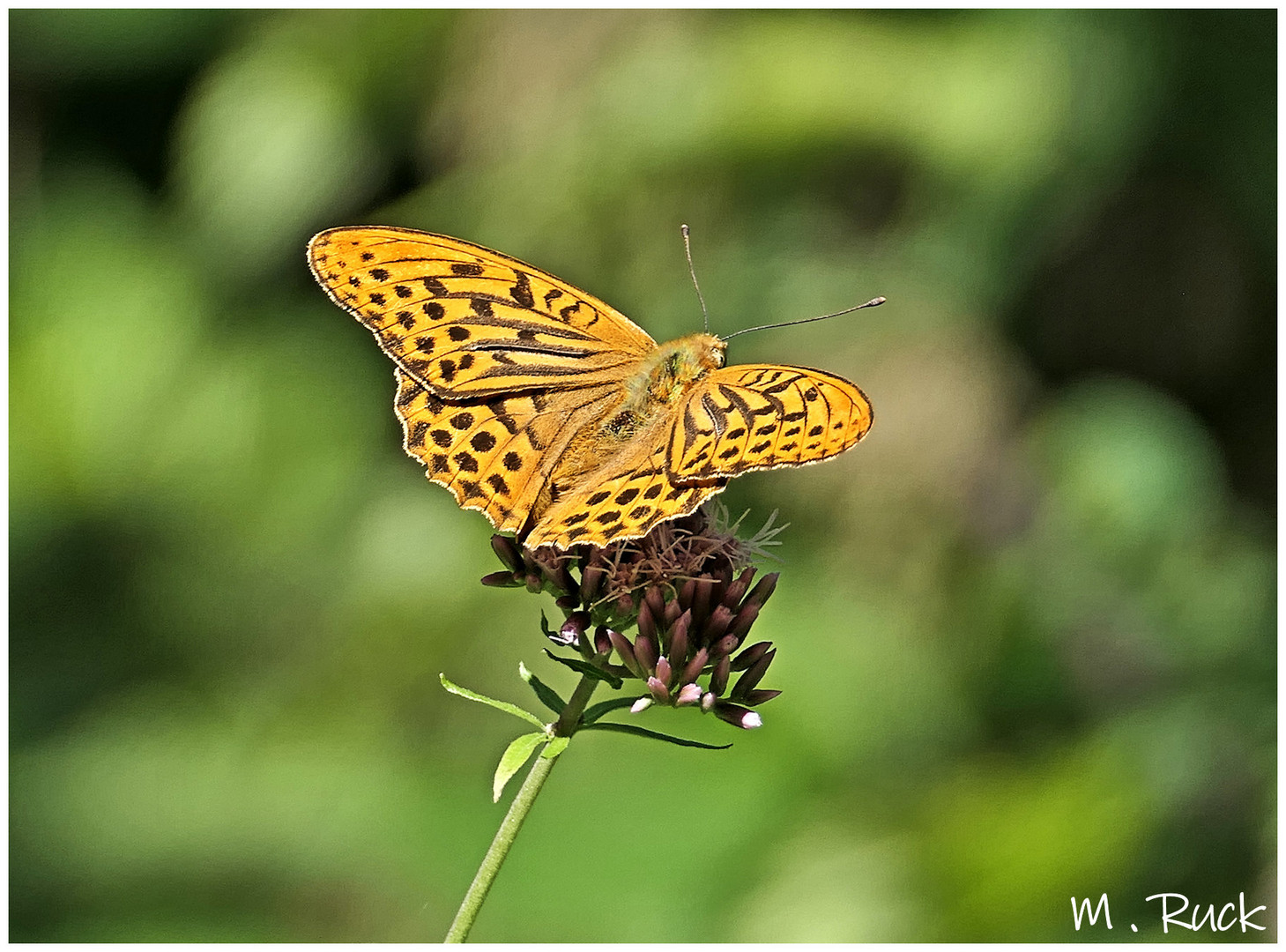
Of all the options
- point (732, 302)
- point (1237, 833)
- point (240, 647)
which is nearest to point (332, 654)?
point (240, 647)

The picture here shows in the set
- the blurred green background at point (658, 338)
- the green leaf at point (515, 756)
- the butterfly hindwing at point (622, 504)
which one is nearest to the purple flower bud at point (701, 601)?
the butterfly hindwing at point (622, 504)

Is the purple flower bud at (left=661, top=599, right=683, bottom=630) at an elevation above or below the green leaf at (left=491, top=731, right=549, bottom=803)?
below

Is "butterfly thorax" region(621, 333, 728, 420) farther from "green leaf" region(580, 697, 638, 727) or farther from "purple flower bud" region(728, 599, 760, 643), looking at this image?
"green leaf" region(580, 697, 638, 727)

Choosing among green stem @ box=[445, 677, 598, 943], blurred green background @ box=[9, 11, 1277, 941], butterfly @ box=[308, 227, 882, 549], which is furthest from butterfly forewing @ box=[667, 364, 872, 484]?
blurred green background @ box=[9, 11, 1277, 941]

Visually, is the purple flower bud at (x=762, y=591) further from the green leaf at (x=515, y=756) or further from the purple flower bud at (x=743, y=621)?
the green leaf at (x=515, y=756)

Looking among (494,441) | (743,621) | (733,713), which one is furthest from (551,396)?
(733,713)
